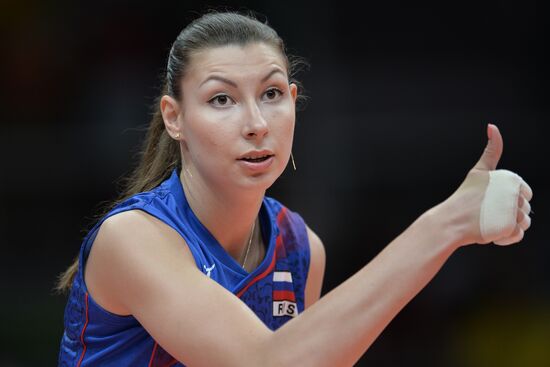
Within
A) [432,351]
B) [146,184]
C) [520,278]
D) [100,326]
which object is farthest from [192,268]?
[520,278]

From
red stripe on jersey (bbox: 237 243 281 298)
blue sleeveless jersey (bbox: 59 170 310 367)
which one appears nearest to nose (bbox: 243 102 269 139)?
blue sleeveless jersey (bbox: 59 170 310 367)

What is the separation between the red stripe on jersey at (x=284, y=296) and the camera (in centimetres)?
291

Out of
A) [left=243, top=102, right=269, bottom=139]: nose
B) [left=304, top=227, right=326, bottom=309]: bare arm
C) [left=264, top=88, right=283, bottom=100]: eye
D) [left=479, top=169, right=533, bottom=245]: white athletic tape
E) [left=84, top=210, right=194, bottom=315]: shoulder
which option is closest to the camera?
[left=479, top=169, right=533, bottom=245]: white athletic tape

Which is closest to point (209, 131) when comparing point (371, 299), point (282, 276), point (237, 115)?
point (237, 115)

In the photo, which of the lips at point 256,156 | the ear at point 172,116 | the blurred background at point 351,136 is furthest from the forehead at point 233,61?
the blurred background at point 351,136

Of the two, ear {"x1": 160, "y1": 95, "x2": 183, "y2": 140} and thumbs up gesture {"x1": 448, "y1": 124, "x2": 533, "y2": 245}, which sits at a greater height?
thumbs up gesture {"x1": 448, "y1": 124, "x2": 533, "y2": 245}

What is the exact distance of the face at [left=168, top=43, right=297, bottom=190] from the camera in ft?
8.50

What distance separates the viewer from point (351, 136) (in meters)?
6.54

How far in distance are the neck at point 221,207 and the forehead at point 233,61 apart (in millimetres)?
341

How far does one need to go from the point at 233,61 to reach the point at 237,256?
684 millimetres

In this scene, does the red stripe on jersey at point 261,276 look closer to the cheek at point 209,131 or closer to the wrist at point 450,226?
the cheek at point 209,131

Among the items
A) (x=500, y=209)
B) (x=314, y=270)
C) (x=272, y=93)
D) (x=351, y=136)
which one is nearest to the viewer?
(x=500, y=209)

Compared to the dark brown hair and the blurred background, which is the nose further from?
the blurred background

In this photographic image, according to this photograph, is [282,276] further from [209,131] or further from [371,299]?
[371,299]
